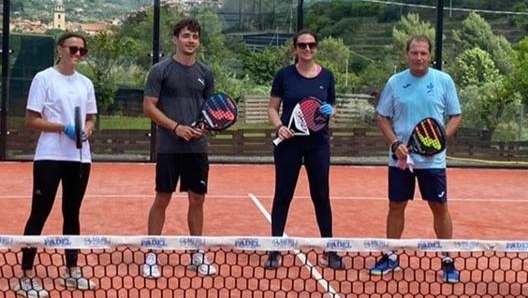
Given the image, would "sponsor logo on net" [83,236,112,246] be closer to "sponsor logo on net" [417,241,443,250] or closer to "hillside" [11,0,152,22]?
"sponsor logo on net" [417,241,443,250]

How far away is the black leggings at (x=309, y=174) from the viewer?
5.48 meters

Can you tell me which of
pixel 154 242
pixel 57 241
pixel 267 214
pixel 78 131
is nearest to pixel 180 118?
pixel 78 131

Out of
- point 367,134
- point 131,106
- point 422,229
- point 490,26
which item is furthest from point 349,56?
point 422,229

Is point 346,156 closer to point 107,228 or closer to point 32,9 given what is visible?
point 32,9

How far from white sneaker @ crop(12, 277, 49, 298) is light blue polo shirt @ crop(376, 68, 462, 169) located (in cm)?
223

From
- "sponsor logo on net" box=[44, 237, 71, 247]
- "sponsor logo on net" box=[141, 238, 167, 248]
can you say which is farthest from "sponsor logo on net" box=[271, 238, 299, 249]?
"sponsor logo on net" box=[44, 237, 71, 247]

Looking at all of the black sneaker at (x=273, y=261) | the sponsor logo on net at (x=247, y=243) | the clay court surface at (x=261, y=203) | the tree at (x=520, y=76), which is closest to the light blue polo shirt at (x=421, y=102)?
the black sneaker at (x=273, y=261)

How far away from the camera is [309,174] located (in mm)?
Answer: 5516

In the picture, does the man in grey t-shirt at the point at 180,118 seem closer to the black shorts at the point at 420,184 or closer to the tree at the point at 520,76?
the black shorts at the point at 420,184

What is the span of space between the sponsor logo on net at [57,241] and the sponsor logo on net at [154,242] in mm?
363

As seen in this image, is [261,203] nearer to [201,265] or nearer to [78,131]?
[201,265]

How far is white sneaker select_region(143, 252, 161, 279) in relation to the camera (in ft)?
16.4

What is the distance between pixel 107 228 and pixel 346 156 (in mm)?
6978

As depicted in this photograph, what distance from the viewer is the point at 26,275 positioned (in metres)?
4.76
